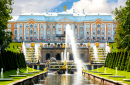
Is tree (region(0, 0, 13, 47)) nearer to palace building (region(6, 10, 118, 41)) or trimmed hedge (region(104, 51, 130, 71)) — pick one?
trimmed hedge (region(104, 51, 130, 71))

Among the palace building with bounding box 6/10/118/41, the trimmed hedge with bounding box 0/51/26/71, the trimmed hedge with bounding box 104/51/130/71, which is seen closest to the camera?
the trimmed hedge with bounding box 0/51/26/71

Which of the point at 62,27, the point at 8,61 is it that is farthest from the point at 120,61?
the point at 62,27

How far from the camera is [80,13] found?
97.8m

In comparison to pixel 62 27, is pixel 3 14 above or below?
below

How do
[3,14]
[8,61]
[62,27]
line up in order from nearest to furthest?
[8,61] < [3,14] < [62,27]

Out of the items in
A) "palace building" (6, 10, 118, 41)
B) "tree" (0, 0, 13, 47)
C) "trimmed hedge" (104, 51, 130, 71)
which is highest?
"palace building" (6, 10, 118, 41)

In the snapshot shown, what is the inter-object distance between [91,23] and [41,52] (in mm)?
37493

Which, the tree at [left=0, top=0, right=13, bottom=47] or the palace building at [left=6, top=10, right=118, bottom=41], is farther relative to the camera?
the palace building at [left=6, top=10, right=118, bottom=41]

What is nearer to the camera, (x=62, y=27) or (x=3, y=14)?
(x=3, y=14)

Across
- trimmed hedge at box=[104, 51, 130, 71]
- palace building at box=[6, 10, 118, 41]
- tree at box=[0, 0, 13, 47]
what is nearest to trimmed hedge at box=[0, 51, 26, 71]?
tree at box=[0, 0, 13, 47]

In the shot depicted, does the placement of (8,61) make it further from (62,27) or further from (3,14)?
(62,27)

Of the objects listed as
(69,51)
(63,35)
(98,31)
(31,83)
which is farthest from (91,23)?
(31,83)

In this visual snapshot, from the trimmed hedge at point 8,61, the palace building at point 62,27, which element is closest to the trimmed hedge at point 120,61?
the trimmed hedge at point 8,61

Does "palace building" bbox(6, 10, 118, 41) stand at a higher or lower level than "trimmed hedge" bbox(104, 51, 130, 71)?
higher
